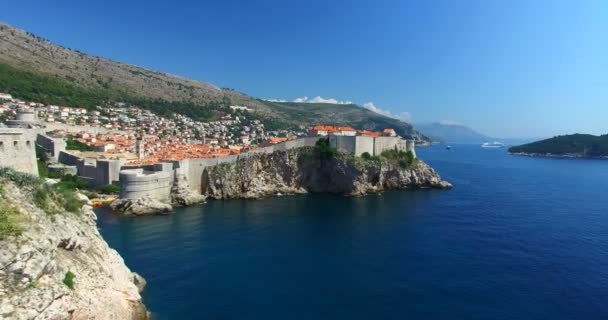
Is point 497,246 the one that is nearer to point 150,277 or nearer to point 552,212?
point 552,212

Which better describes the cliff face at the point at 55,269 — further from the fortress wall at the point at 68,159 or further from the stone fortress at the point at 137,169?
the fortress wall at the point at 68,159

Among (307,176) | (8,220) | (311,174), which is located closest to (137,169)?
(307,176)

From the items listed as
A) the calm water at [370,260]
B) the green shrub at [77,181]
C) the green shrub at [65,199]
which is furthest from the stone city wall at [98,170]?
the green shrub at [65,199]

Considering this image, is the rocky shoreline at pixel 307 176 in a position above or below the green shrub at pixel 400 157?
below

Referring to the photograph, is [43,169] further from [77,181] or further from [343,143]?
[343,143]

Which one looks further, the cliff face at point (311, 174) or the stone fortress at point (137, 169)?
the cliff face at point (311, 174)

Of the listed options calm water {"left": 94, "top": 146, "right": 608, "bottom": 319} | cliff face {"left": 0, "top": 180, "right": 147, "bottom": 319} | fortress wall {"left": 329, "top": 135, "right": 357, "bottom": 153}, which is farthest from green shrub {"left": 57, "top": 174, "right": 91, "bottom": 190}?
fortress wall {"left": 329, "top": 135, "right": 357, "bottom": 153}

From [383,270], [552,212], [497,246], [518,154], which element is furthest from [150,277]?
[518,154]
